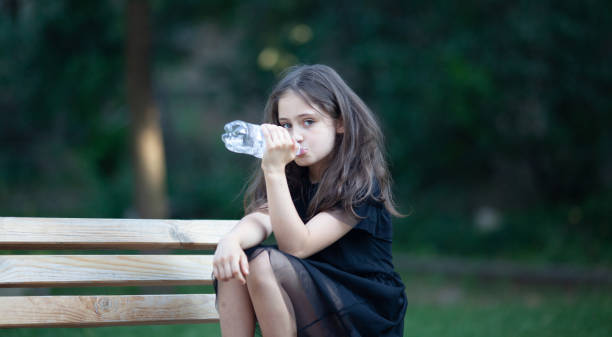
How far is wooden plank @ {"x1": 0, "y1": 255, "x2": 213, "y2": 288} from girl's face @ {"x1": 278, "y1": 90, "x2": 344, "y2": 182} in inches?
23.1

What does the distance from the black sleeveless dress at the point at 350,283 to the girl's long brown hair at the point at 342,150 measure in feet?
0.22

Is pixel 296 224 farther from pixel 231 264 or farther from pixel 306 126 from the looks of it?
pixel 306 126

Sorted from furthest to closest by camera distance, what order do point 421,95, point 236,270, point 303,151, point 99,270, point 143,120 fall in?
point 421,95, point 143,120, point 303,151, point 99,270, point 236,270

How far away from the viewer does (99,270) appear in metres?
2.25

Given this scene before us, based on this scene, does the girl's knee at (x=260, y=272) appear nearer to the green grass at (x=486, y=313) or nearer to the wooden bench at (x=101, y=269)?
the wooden bench at (x=101, y=269)

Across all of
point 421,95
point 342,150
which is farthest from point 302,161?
point 421,95

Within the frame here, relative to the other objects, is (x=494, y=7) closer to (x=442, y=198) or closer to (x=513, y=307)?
(x=442, y=198)

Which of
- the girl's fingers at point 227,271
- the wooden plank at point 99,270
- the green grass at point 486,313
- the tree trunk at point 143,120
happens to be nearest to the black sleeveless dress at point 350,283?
the girl's fingers at point 227,271

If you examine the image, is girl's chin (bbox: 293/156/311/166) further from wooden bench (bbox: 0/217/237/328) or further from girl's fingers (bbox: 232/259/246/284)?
girl's fingers (bbox: 232/259/246/284)

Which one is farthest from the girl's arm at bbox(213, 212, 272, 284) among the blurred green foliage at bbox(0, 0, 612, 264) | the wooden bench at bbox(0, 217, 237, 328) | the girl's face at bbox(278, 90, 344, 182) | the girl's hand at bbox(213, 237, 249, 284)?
the blurred green foliage at bbox(0, 0, 612, 264)

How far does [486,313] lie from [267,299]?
206 inches

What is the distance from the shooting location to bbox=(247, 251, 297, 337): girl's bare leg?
2057mm

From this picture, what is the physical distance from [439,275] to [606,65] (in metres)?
4.01

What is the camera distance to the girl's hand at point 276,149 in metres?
2.17
